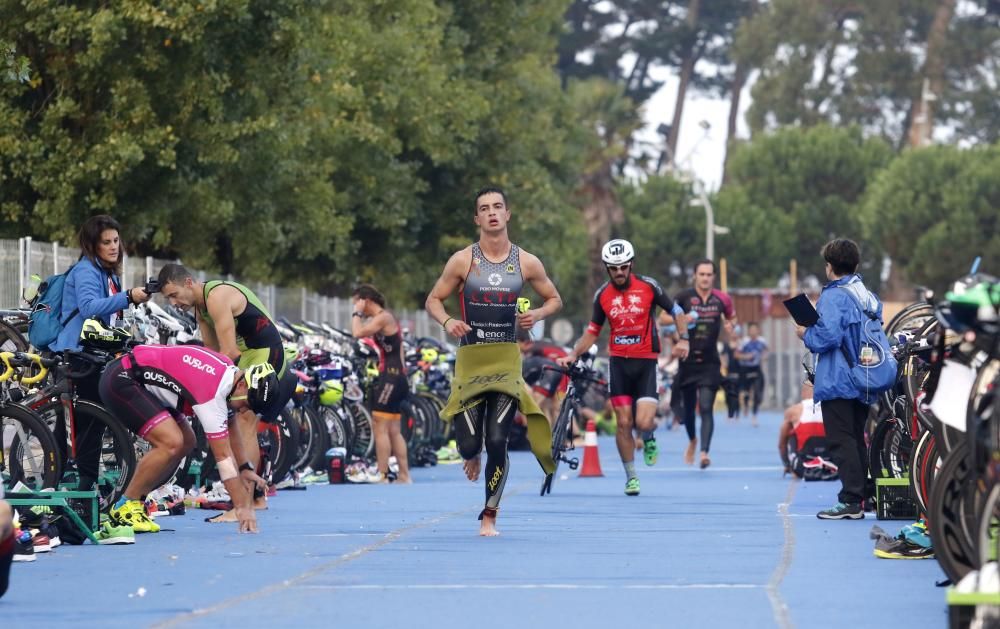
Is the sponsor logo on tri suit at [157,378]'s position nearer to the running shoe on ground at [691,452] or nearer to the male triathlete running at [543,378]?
the running shoe on ground at [691,452]

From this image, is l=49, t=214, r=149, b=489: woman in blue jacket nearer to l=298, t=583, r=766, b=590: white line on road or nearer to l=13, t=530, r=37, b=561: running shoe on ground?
l=13, t=530, r=37, b=561: running shoe on ground

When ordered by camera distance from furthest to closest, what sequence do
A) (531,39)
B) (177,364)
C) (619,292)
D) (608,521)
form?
(531,39) → (619,292) → (608,521) → (177,364)

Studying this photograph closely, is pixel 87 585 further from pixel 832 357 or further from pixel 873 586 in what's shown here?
pixel 832 357

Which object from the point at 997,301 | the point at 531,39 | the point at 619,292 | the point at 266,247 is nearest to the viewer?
the point at 997,301

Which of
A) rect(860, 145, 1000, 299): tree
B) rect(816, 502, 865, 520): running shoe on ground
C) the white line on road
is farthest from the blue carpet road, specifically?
rect(860, 145, 1000, 299): tree

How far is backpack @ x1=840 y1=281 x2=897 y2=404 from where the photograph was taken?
15.6m

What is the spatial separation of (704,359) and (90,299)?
11498 mm

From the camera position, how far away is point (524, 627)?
354 inches

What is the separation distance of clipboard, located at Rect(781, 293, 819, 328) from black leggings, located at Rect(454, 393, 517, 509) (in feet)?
7.83

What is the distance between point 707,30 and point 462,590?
9136 cm

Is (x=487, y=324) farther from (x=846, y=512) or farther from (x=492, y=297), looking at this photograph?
(x=846, y=512)

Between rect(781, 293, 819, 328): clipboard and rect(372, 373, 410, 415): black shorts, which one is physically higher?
rect(781, 293, 819, 328): clipboard

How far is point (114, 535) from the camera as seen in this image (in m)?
13.2

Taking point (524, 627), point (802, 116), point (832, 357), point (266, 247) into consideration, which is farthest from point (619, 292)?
point (802, 116)
